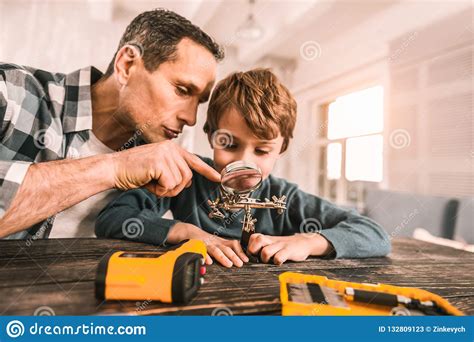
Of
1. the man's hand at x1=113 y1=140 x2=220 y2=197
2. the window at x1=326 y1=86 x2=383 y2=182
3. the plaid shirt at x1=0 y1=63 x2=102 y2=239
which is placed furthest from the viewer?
the window at x1=326 y1=86 x2=383 y2=182

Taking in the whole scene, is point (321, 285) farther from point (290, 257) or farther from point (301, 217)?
point (301, 217)

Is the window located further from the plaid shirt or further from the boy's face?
the plaid shirt

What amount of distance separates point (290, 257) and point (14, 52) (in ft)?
7.29

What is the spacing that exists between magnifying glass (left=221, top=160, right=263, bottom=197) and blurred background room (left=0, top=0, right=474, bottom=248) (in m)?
1.10

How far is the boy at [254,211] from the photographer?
0.95m

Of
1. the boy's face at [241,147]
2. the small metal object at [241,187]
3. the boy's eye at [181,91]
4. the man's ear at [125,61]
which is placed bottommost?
the small metal object at [241,187]

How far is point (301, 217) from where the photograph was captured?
4.21 feet

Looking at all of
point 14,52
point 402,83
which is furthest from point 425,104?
point 14,52

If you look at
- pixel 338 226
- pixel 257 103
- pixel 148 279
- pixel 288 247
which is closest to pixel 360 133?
pixel 257 103

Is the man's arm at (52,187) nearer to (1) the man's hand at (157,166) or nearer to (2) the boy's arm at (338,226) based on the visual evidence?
(1) the man's hand at (157,166)

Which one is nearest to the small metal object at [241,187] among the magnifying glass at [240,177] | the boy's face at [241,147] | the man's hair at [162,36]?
the magnifying glass at [240,177]

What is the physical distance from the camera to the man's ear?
1.54m

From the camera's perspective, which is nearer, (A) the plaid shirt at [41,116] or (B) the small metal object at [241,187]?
(B) the small metal object at [241,187]

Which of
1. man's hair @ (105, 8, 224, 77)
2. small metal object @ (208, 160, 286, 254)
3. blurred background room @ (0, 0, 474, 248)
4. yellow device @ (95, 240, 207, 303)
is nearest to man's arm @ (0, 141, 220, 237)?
small metal object @ (208, 160, 286, 254)
